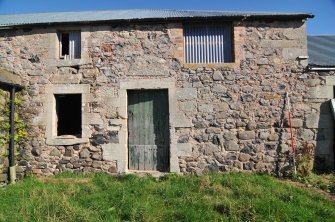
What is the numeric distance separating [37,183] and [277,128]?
221 inches

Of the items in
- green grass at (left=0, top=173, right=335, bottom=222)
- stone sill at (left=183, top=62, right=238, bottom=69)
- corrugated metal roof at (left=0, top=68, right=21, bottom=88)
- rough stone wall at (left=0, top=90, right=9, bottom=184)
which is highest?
stone sill at (left=183, top=62, right=238, bottom=69)

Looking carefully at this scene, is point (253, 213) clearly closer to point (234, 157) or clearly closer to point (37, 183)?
point (234, 157)

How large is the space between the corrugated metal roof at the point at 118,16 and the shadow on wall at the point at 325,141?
236cm

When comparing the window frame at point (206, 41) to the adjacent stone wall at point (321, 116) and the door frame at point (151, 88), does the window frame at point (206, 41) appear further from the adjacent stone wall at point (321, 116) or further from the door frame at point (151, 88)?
the adjacent stone wall at point (321, 116)

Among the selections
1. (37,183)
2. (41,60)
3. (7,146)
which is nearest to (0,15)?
(41,60)

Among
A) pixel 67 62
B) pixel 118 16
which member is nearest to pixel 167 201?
pixel 67 62

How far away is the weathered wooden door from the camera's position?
7.13m

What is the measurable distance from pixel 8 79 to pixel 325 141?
25.1ft

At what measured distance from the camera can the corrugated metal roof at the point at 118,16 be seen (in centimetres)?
704

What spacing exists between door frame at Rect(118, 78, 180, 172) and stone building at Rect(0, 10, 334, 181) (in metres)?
0.02

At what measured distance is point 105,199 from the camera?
5.05 metres

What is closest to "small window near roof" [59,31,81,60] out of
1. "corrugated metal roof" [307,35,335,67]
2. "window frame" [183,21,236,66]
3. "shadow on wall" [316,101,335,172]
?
"window frame" [183,21,236,66]

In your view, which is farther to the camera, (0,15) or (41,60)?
(0,15)

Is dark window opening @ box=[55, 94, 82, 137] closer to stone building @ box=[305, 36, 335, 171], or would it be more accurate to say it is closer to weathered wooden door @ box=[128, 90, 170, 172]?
weathered wooden door @ box=[128, 90, 170, 172]
